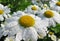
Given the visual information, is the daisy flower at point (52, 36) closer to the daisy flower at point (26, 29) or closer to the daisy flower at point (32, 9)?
the daisy flower at point (26, 29)

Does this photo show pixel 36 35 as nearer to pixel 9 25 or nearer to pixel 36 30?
pixel 36 30

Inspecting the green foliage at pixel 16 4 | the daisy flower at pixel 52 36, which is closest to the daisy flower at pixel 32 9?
the green foliage at pixel 16 4

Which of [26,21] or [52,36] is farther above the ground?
[26,21]

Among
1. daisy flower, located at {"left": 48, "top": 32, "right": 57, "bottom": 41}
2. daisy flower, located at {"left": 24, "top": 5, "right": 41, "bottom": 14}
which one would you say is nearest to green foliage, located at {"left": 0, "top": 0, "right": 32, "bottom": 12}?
daisy flower, located at {"left": 24, "top": 5, "right": 41, "bottom": 14}

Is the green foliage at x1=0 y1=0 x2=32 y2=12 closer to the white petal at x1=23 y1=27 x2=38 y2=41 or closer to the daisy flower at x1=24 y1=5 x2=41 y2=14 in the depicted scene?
the daisy flower at x1=24 y1=5 x2=41 y2=14

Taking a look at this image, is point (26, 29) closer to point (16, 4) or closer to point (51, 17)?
point (51, 17)

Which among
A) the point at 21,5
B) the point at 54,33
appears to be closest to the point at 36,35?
the point at 54,33

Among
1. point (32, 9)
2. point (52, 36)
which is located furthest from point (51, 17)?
point (32, 9)

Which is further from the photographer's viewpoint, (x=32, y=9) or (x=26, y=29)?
(x=32, y=9)
